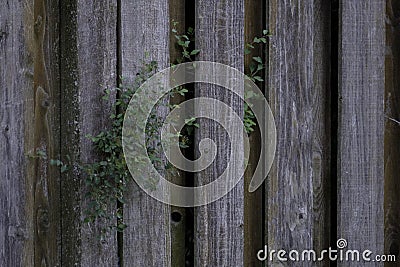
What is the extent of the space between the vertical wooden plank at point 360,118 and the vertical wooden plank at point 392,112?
A: 7 centimetres

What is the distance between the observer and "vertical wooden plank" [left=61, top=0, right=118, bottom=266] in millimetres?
2559

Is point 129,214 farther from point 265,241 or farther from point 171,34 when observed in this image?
point 171,34

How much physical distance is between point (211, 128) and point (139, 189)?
370mm

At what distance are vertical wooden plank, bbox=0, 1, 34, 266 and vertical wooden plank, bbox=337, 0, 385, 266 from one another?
1.23 metres

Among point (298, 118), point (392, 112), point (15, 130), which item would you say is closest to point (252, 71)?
point (298, 118)

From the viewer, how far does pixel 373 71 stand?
2.69 m

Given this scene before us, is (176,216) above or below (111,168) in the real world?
below

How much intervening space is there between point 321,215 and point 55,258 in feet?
3.55

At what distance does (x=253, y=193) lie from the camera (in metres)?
2.71

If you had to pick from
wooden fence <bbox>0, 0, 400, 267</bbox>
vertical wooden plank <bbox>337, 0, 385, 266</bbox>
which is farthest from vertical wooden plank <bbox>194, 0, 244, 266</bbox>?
vertical wooden plank <bbox>337, 0, 385, 266</bbox>

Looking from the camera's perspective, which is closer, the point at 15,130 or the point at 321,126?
the point at 15,130

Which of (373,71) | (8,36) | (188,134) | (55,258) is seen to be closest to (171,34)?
(188,134)

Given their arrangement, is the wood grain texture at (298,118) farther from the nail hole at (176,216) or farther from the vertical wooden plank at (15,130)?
the vertical wooden plank at (15,130)

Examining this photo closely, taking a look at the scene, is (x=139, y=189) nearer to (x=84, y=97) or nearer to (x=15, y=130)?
(x=84, y=97)
